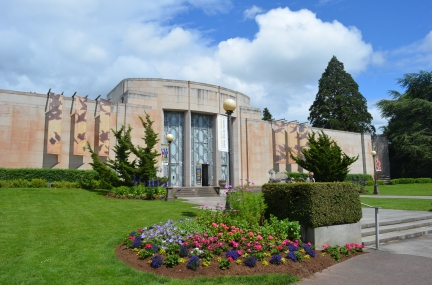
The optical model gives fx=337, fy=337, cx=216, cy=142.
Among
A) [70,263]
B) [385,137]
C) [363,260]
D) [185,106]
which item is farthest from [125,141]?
[385,137]

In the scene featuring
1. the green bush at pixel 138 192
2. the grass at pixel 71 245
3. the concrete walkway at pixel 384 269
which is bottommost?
the concrete walkway at pixel 384 269

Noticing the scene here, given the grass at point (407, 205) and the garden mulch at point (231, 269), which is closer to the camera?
the garden mulch at point (231, 269)

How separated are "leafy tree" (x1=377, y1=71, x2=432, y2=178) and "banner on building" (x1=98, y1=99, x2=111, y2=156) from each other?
3665 cm

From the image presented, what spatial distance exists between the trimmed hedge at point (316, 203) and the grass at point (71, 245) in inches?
92.7

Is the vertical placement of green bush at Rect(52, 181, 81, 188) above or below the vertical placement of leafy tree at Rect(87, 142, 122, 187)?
below

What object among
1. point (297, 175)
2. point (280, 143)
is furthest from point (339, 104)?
point (297, 175)

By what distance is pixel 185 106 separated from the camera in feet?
103

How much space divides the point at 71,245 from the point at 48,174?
1766 centimetres

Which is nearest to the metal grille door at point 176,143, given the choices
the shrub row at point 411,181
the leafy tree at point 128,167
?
the leafy tree at point 128,167

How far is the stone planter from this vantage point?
785 centimetres

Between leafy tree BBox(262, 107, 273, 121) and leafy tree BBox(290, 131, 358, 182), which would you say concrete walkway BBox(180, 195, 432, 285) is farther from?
leafy tree BBox(262, 107, 273, 121)

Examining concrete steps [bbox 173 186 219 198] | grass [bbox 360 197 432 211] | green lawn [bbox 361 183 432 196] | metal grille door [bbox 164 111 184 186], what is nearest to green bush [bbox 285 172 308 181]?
green lawn [bbox 361 183 432 196]

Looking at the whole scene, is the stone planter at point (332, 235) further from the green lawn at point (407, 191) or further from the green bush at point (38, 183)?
the green lawn at point (407, 191)

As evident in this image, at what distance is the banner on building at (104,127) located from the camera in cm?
2662
